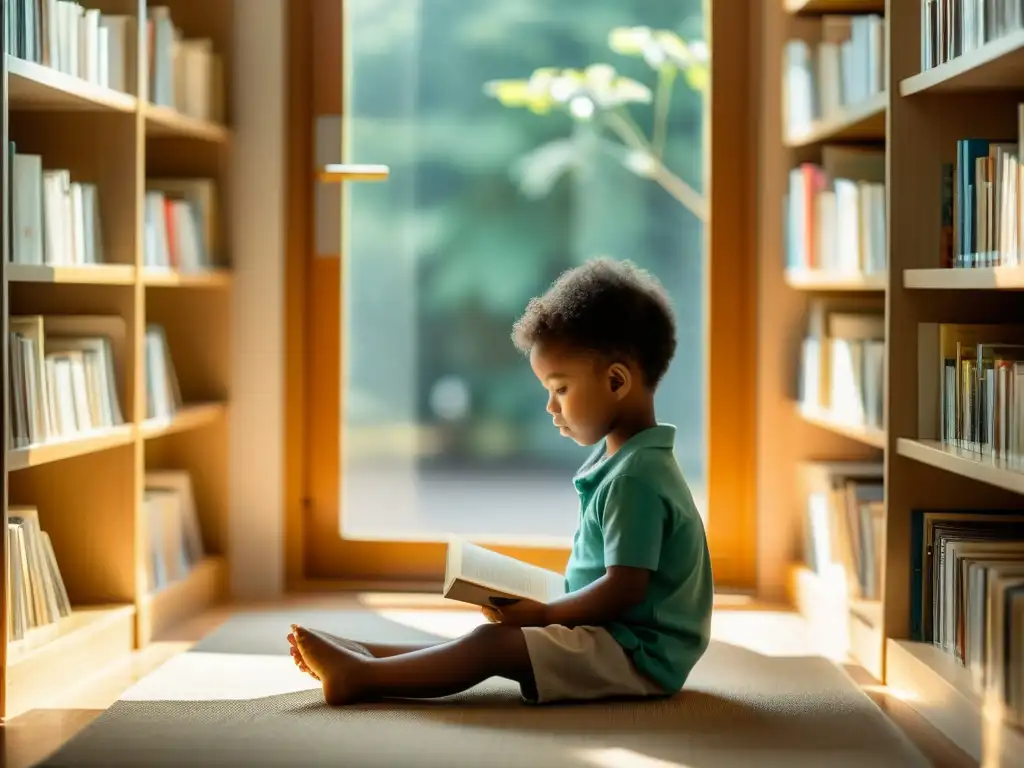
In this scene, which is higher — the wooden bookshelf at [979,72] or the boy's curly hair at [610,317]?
Result: the wooden bookshelf at [979,72]

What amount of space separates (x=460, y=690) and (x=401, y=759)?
0.31m

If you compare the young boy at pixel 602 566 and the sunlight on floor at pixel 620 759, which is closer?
the sunlight on floor at pixel 620 759

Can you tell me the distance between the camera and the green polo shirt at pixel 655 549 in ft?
7.54

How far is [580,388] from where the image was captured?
2.40 meters

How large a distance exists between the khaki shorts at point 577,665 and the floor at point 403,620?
51cm

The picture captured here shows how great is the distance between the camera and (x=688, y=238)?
3596 millimetres

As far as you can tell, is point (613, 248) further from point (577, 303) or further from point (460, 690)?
point (460, 690)

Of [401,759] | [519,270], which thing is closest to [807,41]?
[519,270]

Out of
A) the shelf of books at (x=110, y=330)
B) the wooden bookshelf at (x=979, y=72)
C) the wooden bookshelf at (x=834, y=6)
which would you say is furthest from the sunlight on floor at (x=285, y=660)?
the wooden bookshelf at (x=834, y=6)

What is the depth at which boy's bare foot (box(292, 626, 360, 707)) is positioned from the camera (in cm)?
228

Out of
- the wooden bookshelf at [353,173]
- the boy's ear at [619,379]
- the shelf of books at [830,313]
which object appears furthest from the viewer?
the wooden bookshelf at [353,173]

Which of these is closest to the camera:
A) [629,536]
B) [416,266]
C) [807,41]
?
[629,536]

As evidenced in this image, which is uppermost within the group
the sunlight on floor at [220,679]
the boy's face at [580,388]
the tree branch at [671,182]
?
the tree branch at [671,182]

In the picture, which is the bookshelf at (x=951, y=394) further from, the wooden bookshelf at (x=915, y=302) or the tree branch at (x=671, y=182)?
the tree branch at (x=671, y=182)
